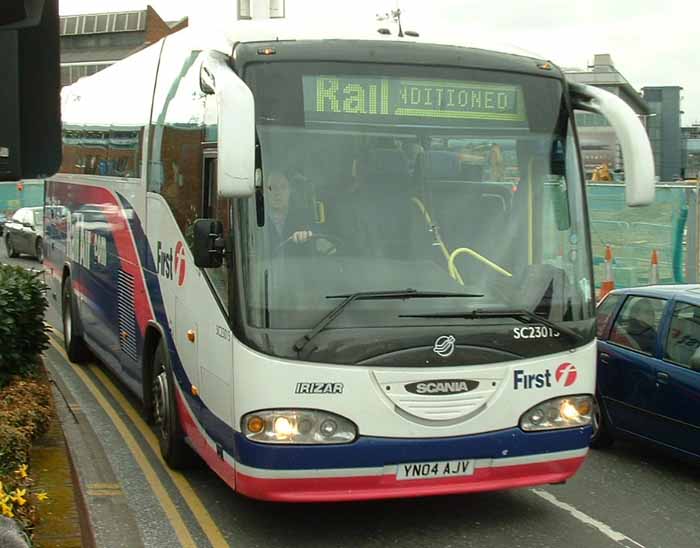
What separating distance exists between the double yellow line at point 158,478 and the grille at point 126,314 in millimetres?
692

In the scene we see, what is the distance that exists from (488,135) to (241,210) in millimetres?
1637

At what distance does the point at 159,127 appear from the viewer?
858 centimetres

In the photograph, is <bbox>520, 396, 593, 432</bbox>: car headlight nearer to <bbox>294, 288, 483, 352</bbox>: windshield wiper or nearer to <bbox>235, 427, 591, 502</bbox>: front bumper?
<bbox>235, 427, 591, 502</bbox>: front bumper

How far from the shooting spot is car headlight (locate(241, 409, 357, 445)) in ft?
19.3

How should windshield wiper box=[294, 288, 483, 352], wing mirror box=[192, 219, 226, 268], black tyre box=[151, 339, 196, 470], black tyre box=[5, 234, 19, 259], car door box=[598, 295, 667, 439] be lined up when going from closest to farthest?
1. windshield wiper box=[294, 288, 483, 352]
2. wing mirror box=[192, 219, 226, 268]
3. black tyre box=[151, 339, 196, 470]
4. car door box=[598, 295, 667, 439]
5. black tyre box=[5, 234, 19, 259]

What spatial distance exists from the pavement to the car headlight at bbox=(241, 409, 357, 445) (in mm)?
873

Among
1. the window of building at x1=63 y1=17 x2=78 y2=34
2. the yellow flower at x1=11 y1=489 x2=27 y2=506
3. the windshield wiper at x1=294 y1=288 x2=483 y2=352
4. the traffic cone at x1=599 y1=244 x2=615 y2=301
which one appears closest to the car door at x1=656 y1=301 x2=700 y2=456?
the windshield wiper at x1=294 y1=288 x2=483 y2=352

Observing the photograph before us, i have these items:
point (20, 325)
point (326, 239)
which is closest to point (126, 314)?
point (20, 325)

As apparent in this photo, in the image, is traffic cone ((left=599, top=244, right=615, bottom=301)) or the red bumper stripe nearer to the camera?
the red bumper stripe

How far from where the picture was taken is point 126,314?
967cm

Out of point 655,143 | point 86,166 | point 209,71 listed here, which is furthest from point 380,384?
point 655,143

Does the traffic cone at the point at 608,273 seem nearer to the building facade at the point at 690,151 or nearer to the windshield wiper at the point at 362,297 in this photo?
the windshield wiper at the point at 362,297

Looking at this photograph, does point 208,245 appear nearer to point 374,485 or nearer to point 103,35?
point 374,485

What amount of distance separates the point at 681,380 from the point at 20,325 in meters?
5.52
